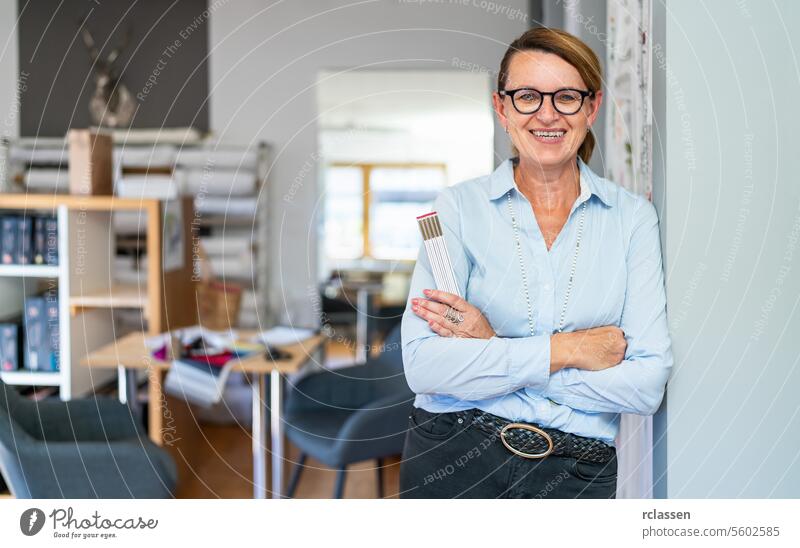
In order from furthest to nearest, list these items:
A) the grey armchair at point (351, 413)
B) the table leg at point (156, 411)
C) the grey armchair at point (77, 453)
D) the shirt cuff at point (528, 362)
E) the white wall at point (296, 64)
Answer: the white wall at point (296, 64), the table leg at point (156, 411), the grey armchair at point (351, 413), the grey armchair at point (77, 453), the shirt cuff at point (528, 362)

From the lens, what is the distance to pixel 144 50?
4328 millimetres

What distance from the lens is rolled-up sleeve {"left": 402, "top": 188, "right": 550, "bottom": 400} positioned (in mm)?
1238

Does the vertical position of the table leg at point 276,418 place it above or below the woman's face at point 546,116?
below

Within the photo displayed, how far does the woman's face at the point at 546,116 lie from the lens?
1275 millimetres

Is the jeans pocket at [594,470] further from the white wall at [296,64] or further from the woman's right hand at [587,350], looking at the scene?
the white wall at [296,64]

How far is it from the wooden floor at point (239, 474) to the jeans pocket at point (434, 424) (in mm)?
1561

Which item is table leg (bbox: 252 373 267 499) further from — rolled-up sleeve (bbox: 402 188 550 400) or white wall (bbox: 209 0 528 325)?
rolled-up sleeve (bbox: 402 188 550 400)

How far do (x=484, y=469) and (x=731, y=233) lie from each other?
0.61 m

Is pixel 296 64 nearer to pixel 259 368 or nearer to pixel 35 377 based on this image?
pixel 259 368

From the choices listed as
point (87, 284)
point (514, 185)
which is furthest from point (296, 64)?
point (514, 185)

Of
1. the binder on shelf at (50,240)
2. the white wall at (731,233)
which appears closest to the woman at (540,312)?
the white wall at (731,233)

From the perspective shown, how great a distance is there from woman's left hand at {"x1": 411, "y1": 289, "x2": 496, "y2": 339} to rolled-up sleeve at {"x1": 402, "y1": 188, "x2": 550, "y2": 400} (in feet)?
0.05
